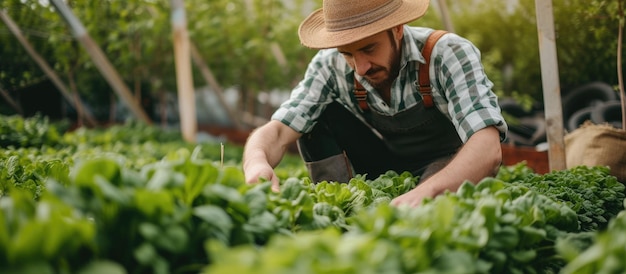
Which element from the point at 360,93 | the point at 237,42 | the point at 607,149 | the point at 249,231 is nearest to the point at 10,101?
the point at 237,42

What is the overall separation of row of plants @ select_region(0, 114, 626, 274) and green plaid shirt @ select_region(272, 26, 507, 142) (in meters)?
0.65

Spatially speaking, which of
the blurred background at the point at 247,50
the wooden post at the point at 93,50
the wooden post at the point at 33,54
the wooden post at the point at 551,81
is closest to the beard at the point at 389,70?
the wooden post at the point at 551,81

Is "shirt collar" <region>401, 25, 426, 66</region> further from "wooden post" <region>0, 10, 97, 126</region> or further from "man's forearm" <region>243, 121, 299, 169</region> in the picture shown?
"wooden post" <region>0, 10, 97, 126</region>

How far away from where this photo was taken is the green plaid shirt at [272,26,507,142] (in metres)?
2.64

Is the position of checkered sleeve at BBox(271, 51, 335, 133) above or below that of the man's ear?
below

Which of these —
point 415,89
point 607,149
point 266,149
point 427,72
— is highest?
point 427,72

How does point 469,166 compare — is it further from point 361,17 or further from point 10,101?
point 10,101

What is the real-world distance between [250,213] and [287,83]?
382 inches

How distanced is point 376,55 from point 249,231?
157 cm

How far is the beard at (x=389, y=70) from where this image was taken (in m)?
2.90

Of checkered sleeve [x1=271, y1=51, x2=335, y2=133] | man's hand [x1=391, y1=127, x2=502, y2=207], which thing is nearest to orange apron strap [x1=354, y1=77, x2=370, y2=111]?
checkered sleeve [x1=271, y1=51, x2=335, y2=133]

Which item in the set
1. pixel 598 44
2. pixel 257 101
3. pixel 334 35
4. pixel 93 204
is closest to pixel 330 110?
pixel 334 35

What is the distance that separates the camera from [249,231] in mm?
1557

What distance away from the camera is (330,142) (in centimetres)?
362
